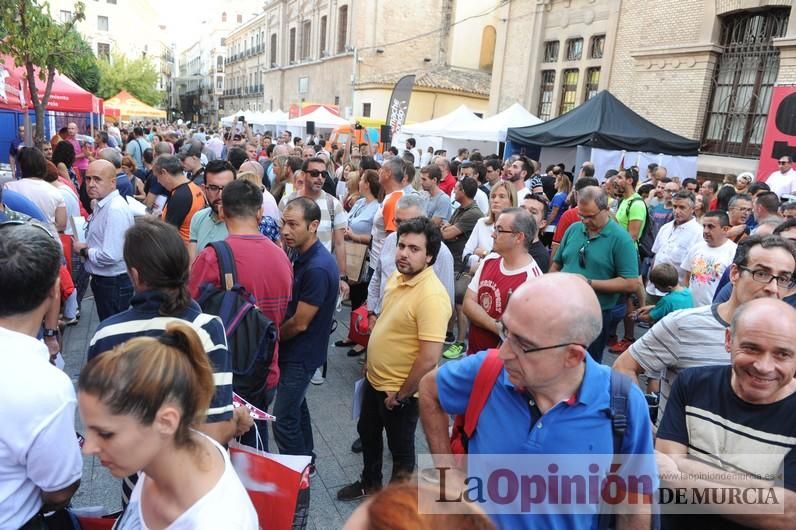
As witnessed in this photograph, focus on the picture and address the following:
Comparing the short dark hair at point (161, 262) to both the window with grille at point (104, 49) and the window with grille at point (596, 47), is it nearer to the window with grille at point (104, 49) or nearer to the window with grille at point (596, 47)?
the window with grille at point (596, 47)

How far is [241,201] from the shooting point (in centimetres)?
279

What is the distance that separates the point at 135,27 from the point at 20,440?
72.7 meters

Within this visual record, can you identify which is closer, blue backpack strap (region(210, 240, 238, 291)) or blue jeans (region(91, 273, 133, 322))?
blue backpack strap (region(210, 240, 238, 291))

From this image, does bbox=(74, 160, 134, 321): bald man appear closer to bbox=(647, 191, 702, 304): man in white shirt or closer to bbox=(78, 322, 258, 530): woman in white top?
bbox=(78, 322, 258, 530): woman in white top

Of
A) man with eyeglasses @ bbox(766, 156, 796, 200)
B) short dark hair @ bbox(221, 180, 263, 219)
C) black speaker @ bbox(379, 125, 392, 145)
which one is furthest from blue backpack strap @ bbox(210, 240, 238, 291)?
black speaker @ bbox(379, 125, 392, 145)

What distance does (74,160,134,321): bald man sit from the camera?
160 inches

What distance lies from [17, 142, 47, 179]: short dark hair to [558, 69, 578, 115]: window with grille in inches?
675

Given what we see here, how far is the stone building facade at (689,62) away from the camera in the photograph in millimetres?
12406

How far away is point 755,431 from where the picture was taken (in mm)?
1804

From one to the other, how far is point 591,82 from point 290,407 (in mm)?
17812

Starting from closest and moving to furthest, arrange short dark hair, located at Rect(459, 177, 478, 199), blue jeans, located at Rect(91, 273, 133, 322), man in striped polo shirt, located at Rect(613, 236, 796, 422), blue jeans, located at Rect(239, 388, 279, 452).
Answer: man in striped polo shirt, located at Rect(613, 236, 796, 422)
blue jeans, located at Rect(239, 388, 279, 452)
blue jeans, located at Rect(91, 273, 133, 322)
short dark hair, located at Rect(459, 177, 478, 199)

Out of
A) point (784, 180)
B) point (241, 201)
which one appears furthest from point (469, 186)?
point (784, 180)

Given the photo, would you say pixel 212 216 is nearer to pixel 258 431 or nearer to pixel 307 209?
pixel 307 209

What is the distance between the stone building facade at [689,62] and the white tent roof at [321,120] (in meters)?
8.54
